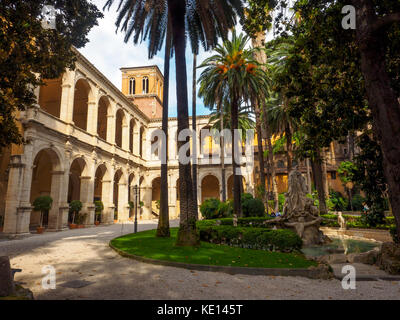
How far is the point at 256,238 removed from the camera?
973 centimetres

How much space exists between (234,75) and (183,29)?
861 centimetres

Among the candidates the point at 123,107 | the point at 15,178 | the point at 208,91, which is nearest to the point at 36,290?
the point at 15,178

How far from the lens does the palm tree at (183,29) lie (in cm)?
979

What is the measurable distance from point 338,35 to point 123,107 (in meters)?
25.2

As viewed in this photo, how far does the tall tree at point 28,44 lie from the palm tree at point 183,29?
3206mm

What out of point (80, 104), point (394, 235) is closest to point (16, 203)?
point (80, 104)

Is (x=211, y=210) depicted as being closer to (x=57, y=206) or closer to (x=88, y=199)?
(x=88, y=199)

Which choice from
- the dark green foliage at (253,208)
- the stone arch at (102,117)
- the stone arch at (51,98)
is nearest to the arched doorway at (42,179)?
the stone arch at (51,98)

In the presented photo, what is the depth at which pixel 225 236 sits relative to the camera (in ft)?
35.3

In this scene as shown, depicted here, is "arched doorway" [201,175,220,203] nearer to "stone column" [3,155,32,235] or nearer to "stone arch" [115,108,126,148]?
"stone arch" [115,108,126,148]

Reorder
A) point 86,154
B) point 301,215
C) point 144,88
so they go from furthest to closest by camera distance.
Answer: point 144,88 → point 86,154 → point 301,215

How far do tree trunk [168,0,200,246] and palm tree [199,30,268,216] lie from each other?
7.99 meters

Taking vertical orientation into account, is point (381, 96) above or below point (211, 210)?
above

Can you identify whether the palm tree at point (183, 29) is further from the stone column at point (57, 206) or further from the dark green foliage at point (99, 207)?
the dark green foliage at point (99, 207)
